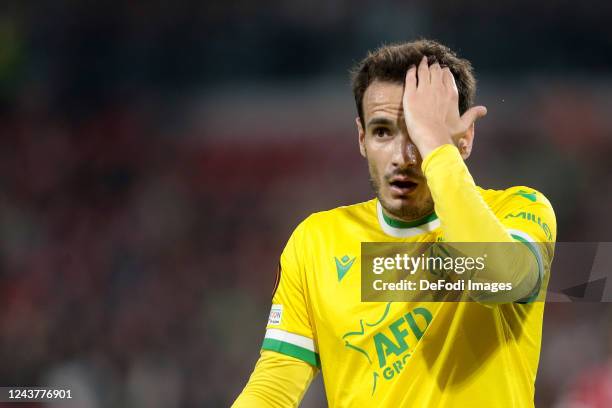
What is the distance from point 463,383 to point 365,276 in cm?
42

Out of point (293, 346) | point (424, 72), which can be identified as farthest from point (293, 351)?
point (424, 72)

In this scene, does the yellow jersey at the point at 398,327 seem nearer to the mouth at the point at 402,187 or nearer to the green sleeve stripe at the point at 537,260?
the green sleeve stripe at the point at 537,260

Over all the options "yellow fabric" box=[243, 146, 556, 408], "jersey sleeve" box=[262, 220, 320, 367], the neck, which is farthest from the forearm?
"jersey sleeve" box=[262, 220, 320, 367]

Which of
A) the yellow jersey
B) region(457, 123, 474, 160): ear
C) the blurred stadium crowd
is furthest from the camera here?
the blurred stadium crowd

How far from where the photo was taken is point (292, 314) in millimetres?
2355

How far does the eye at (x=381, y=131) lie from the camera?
7.36 ft

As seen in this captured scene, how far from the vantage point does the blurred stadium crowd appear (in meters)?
4.54

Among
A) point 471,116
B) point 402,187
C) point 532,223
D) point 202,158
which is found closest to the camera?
point 532,223

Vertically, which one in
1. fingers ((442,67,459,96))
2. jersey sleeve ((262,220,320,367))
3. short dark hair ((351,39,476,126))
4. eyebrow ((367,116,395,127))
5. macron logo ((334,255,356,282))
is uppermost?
short dark hair ((351,39,476,126))

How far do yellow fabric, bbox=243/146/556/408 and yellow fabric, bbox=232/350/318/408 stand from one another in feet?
0.07

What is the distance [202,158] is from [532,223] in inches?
131

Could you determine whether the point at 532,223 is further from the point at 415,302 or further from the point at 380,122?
the point at 380,122

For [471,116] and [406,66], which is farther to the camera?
[406,66]

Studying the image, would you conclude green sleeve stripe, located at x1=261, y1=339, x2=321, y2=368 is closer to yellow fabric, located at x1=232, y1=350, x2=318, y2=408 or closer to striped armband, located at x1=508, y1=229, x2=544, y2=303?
yellow fabric, located at x1=232, y1=350, x2=318, y2=408
